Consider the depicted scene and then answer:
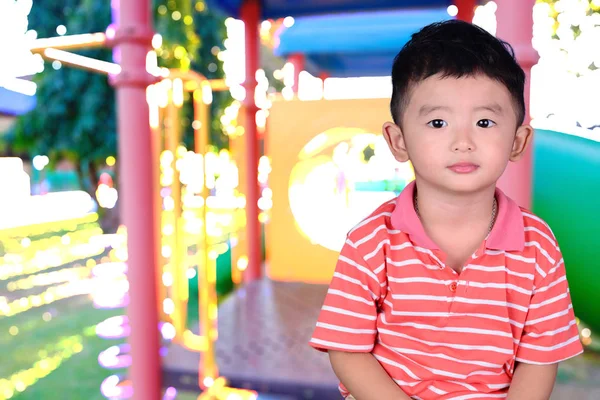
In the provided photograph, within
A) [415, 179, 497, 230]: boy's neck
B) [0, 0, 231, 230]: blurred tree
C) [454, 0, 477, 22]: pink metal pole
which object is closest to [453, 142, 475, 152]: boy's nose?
[415, 179, 497, 230]: boy's neck

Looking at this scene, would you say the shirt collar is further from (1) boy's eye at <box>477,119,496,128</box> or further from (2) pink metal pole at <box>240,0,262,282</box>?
(2) pink metal pole at <box>240,0,262,282</box>

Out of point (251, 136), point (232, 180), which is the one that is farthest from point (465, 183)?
point (232, 180)

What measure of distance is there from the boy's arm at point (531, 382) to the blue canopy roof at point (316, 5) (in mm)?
3606

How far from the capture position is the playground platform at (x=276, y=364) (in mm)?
2369

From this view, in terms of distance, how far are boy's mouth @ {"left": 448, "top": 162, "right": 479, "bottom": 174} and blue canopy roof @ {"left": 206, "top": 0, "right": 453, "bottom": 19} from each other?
348cm

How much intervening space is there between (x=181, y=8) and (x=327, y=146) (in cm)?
347

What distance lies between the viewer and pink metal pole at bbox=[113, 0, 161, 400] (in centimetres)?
213

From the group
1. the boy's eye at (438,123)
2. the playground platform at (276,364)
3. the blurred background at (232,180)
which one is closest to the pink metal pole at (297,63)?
the blurred background at (232,180)

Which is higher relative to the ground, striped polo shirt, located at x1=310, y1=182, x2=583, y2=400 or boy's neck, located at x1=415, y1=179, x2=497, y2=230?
boy's neck, located at x1=415, y1=179, x2=497, y2=230

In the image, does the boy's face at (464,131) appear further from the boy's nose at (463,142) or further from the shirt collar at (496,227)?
the shirt collar at (496,227)

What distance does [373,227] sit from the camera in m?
1.02

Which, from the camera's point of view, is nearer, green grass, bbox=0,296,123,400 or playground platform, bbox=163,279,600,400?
playground platform, bbox=163,279,600,400

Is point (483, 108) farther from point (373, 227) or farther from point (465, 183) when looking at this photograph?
point (373, 227)

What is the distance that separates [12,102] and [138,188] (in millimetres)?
12514
